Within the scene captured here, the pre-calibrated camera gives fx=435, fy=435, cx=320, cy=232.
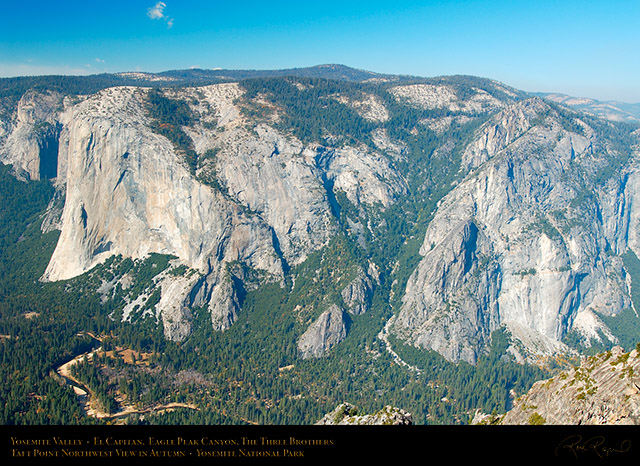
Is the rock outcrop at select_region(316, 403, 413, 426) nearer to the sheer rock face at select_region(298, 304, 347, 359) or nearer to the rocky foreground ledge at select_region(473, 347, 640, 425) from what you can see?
the rocky foreground ledge at select_region(473, 347, 640, 425)
